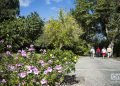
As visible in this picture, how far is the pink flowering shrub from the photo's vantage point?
10.4 metres

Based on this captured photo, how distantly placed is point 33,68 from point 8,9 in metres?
59.3

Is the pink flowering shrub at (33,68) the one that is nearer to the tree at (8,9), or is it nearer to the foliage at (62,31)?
the foliage at (62,31)

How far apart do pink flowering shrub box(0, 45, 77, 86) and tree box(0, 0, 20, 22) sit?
171 ft

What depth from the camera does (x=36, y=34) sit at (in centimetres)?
6431

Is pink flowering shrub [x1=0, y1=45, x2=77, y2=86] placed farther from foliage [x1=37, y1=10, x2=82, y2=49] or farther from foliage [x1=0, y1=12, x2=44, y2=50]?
foliage [x1=37, y1=10, x2=82, y2=49]

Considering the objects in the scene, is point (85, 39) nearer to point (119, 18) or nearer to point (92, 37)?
point (92, 37)

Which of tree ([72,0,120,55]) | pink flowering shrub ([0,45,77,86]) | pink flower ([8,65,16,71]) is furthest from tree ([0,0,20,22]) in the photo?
pink flower ([8,65,16,71])

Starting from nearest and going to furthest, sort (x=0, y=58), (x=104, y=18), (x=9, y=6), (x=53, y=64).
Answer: (x=0, y=58) → (x=53, y=64) → (x=104, y=18) → (x=9, y=6)

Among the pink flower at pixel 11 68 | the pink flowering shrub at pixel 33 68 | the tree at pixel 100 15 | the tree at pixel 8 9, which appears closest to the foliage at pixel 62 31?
the tree at pixel 100 15

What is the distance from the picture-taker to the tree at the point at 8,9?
219ft

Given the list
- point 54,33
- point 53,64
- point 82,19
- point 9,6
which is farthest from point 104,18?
point 53,64

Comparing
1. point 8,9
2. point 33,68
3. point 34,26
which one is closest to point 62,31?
point 34,26

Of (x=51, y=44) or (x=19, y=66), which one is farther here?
(x=51, y=44)

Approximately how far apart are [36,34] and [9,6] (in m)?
9.89
